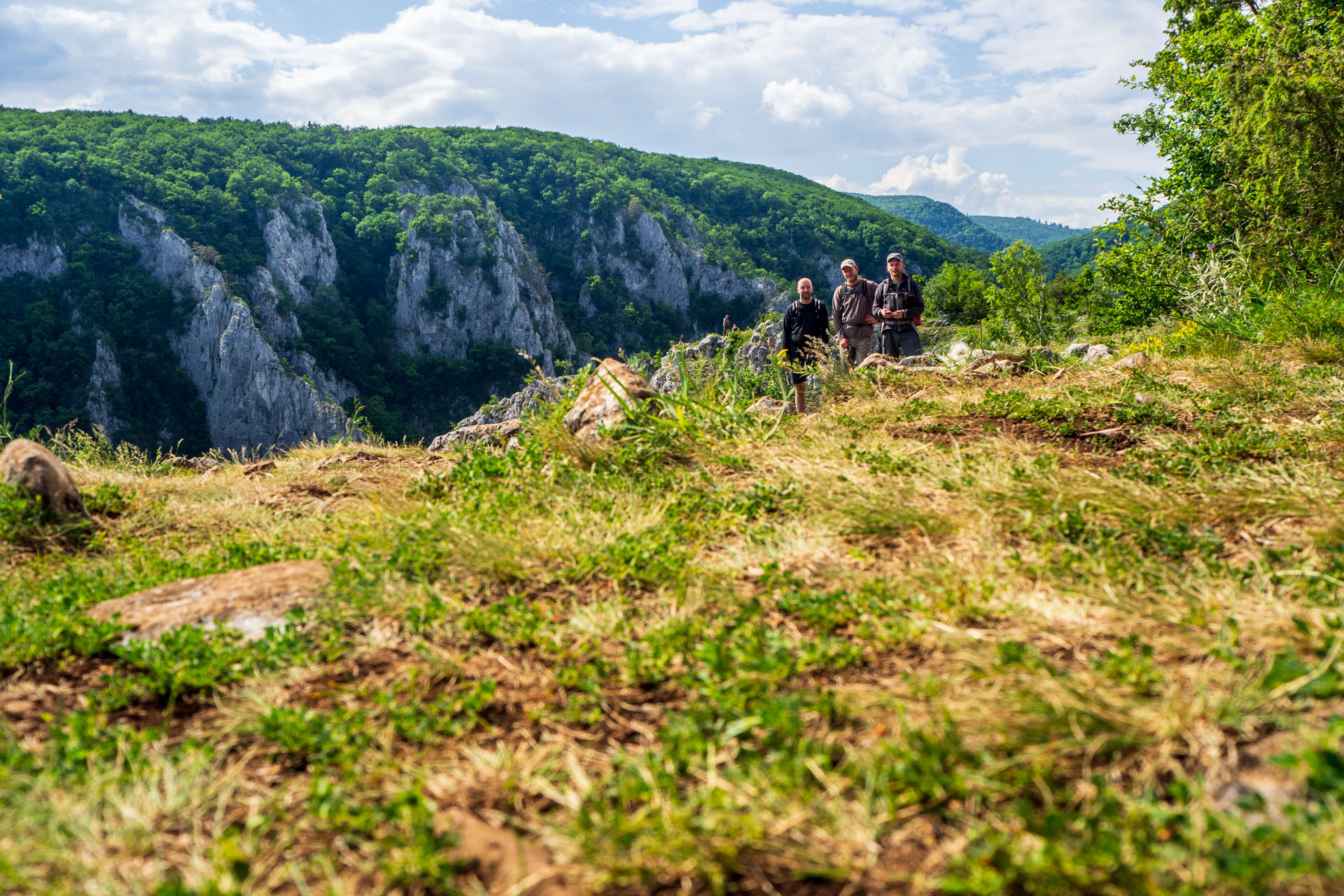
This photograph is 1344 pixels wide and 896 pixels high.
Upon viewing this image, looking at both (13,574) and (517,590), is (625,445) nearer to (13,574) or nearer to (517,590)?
(517,590)

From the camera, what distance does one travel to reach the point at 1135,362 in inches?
284

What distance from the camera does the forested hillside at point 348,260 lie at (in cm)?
6588

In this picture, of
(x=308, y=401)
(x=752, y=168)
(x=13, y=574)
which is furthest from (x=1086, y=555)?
(x=752, y=168)

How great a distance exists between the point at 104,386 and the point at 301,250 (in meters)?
27.9

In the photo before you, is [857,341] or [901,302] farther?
[857,341]

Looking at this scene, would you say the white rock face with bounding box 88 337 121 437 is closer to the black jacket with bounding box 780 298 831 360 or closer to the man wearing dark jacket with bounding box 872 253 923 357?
the black jacket with bounding box 780 298 831 360

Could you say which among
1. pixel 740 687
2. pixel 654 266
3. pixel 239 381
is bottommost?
pixel 239 381

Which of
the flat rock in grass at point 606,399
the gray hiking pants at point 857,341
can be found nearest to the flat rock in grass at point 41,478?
the flat rock in grass at point 606,399

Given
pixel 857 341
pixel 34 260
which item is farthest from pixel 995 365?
pixel 34 260

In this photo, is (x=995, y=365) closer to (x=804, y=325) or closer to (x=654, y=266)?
(x=804, y=325)

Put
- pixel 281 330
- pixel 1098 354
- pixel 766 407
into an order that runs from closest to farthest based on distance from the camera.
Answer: pixel 766 407 → pixel 1098 354 → pixel 281 330

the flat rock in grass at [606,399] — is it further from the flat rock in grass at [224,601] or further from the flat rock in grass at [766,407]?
the flat rock in grass at [224,601]

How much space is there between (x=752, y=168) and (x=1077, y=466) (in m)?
162

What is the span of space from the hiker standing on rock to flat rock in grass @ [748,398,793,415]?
2.76 metres
